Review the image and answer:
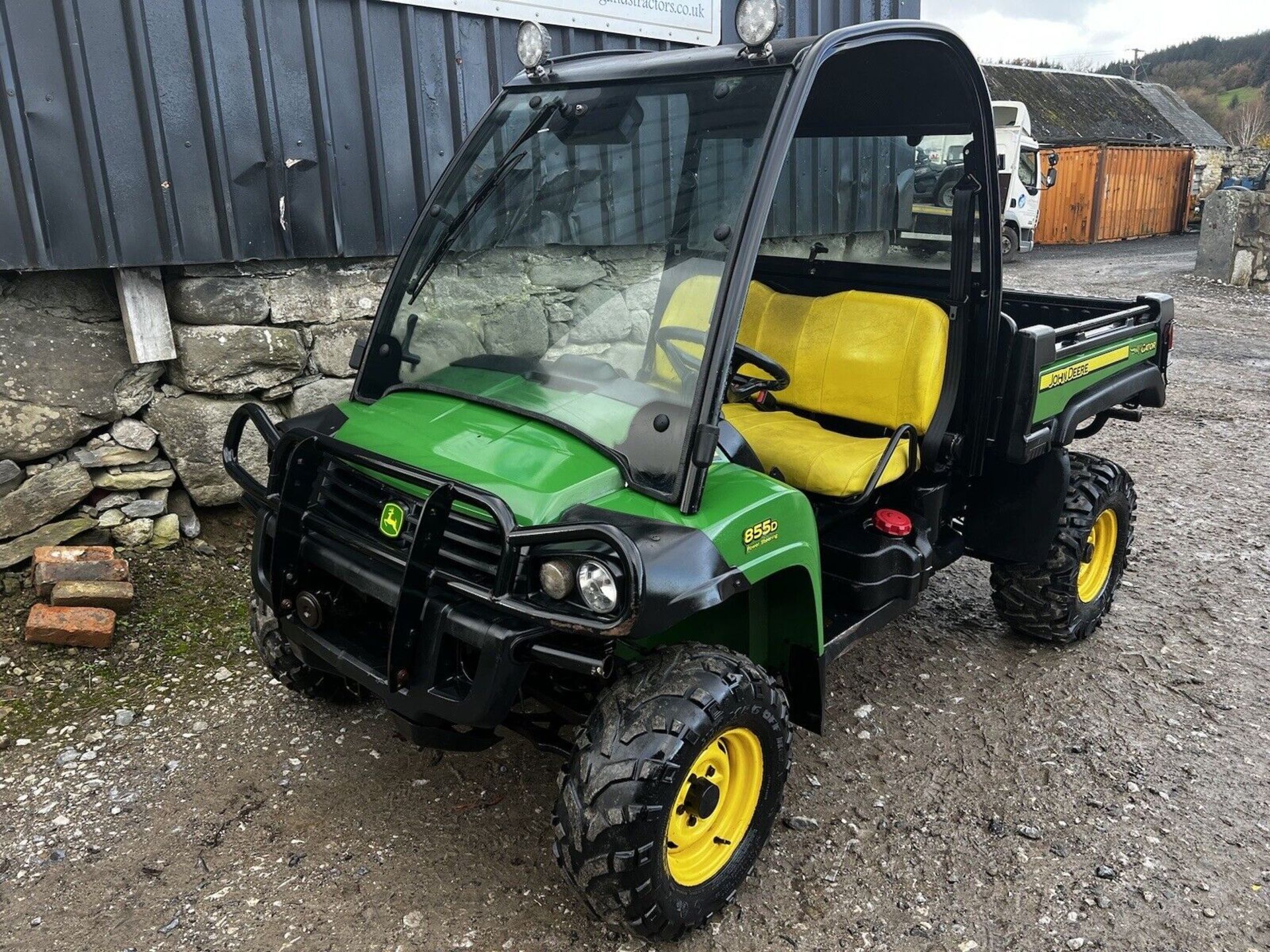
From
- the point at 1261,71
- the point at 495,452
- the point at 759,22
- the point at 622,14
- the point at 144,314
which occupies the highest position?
the point at 1261,71

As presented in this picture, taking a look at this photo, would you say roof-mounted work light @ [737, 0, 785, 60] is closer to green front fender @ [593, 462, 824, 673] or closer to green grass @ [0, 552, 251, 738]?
green front fender @ [593, 462, 824, 673]

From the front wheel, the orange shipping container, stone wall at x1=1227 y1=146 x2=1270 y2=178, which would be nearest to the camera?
the front wheel

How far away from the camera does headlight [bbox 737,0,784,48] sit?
2.67 m

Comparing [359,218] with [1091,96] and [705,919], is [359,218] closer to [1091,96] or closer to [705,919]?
[705,919]

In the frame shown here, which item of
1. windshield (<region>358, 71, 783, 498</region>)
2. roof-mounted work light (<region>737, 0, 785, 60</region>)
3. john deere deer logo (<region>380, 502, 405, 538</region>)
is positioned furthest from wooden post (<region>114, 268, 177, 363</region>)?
roof-mounted work light (<region>737, 0, 785, 60</region>)

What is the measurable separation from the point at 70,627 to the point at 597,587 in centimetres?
277

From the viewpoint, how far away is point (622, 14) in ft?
18.9

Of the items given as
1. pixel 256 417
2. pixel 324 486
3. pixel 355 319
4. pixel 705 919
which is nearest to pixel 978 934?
pixel 705 919

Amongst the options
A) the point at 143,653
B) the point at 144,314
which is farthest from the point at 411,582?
the point at 144,314

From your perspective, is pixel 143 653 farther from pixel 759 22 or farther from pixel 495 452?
pixel 759 22

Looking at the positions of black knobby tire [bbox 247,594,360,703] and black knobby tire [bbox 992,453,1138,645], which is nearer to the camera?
black knobby tire [bbox 247,594,360,703]

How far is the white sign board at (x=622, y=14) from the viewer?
5.26 meters

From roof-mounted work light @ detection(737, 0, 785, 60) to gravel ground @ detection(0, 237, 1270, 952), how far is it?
225 cm

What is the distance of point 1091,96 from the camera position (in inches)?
1281
